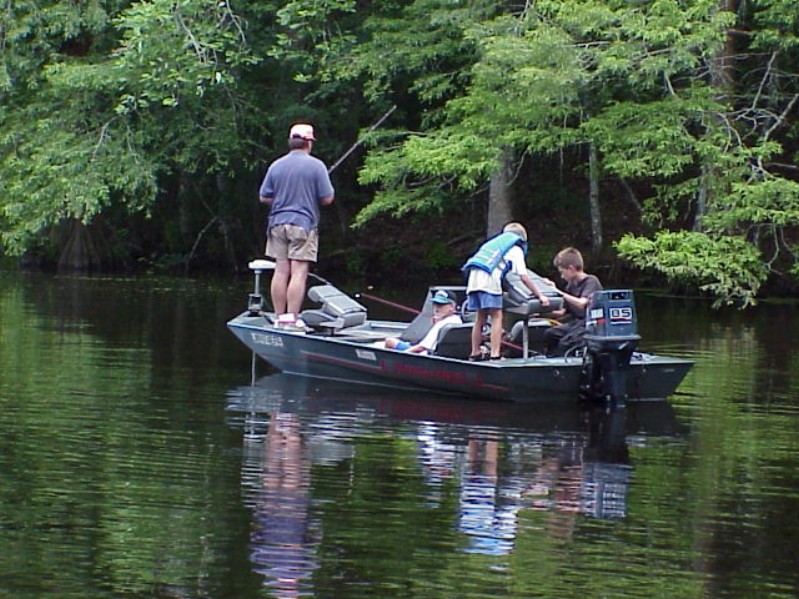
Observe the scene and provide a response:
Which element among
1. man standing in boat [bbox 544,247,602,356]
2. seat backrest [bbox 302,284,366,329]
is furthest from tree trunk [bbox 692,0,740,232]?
man standing in boat [bbox 544,247,602,356]

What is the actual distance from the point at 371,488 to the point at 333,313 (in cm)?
552

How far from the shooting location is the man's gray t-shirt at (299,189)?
13133 millimetres

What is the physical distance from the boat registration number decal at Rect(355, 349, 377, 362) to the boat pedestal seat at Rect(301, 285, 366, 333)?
112cm

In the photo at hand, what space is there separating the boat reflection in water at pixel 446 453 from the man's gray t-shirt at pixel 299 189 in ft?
4.31

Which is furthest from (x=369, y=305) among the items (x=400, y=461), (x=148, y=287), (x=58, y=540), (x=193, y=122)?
(x=58, y=540)

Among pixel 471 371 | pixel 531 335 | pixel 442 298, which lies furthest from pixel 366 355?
pixel 531 335

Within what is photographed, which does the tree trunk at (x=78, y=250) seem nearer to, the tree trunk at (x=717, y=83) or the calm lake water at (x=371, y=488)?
the tree trunk at (x=717, y=83)

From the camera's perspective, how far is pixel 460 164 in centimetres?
2266

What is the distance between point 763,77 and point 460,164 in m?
4.85

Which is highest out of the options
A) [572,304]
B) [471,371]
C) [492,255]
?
[492,255]

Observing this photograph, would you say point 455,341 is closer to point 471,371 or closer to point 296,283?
point 471,371

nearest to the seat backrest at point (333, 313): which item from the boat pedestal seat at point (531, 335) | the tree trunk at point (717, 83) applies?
the boat pedestal seat at point (531, 335)

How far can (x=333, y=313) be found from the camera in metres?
13.8

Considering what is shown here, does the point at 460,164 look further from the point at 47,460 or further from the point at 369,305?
the point at 47,460
